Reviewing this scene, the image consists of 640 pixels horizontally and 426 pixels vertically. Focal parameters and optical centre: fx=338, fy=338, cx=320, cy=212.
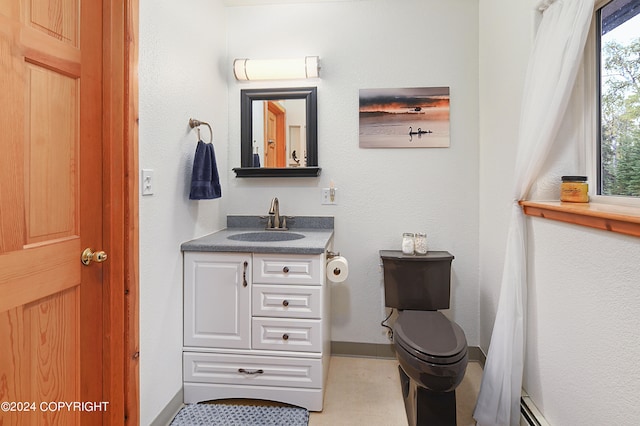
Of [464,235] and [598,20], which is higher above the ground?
[598,20]

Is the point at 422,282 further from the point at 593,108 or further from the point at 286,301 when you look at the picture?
the point at 593,108

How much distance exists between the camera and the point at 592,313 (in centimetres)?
115

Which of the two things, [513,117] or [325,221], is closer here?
[513,117]

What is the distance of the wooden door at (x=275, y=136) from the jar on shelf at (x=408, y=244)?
99 cm

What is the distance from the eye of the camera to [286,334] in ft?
5.93

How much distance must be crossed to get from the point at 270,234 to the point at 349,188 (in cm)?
65

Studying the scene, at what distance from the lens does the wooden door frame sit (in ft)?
4.29

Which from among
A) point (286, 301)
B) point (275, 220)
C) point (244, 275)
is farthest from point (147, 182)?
point (275, 220)

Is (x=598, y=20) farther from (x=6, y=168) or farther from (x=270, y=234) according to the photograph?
(x=6, y=168)

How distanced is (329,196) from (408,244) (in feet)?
2.13

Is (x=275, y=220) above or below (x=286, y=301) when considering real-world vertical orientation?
above

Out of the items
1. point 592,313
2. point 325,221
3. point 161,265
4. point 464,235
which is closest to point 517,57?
point 464,235

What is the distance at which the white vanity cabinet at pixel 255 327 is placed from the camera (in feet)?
5.92

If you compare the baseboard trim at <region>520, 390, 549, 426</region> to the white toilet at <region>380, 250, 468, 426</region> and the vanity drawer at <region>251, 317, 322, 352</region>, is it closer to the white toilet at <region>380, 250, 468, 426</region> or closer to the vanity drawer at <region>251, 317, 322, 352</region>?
the white toilet at <region>380, 250, 468, 426</region>
